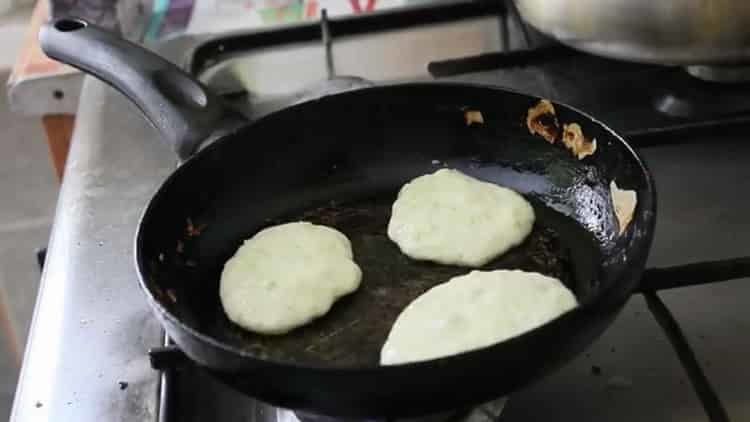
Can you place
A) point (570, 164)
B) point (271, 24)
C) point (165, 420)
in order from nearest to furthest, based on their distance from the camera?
point (165, 420), point (570, 164), point (271, 24)

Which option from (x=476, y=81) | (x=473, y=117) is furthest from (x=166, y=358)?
(x=476, y=81)

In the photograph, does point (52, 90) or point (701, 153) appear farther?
point (52, 90)

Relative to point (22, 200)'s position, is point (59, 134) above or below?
above

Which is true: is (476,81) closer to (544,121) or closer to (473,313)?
(544,121)

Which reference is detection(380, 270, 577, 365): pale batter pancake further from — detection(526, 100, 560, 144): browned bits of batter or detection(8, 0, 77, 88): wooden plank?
detection(8, 0, 77, 88): wooden plank

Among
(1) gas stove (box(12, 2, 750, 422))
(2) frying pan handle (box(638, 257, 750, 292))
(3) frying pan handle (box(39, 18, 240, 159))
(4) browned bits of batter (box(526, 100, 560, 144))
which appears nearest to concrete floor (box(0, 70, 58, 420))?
(1) gas stove (box(12, 2, 750, 422))

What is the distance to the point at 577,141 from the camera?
2.04 ft

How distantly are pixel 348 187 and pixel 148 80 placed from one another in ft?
0.48

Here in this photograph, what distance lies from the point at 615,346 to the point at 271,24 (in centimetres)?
54

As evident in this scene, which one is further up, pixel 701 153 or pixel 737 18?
pixel 737 18

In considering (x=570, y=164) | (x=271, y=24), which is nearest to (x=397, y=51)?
(x=271, y=24)

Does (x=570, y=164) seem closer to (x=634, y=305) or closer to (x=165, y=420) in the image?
(x=634, y=305)

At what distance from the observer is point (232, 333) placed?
0.55m

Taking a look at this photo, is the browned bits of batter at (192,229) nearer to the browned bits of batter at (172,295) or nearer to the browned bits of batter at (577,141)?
the browned bits of batter at (172,295)
